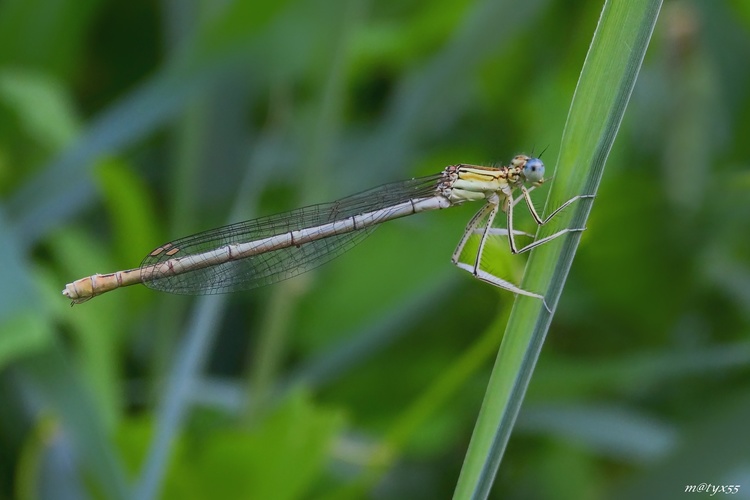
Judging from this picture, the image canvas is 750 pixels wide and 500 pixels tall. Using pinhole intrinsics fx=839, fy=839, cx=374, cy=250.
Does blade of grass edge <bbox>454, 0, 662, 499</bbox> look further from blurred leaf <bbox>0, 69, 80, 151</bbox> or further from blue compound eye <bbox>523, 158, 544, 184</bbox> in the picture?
blurred leaf <bbox>0, 69, 80, 151</bbox>

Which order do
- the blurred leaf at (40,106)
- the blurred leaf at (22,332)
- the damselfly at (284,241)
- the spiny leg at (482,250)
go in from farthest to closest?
1. the blurred leaf at (40,106)
2. the damselfly at (284,241)
3. the blurred leaf at (22,332)
4. the spiny leg at (482,250)

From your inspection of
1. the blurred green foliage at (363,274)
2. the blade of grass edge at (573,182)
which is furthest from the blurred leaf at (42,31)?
the blade of grass edge at (573,182)

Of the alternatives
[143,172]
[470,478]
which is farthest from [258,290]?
[470,478]

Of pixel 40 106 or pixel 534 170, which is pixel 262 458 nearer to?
pixel 534 170

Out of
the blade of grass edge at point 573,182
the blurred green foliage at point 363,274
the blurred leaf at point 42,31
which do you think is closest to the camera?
the blade of grass edge at point 573,182

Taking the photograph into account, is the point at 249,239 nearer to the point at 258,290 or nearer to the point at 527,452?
the point at 258,290

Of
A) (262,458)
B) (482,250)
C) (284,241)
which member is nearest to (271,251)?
(284,241)

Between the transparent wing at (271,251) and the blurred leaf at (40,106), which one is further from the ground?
the blurred leaf at (40,106)

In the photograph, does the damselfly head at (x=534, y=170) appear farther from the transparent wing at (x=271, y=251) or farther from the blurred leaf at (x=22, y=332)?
the blurred leaf at (x=22, y=332)
